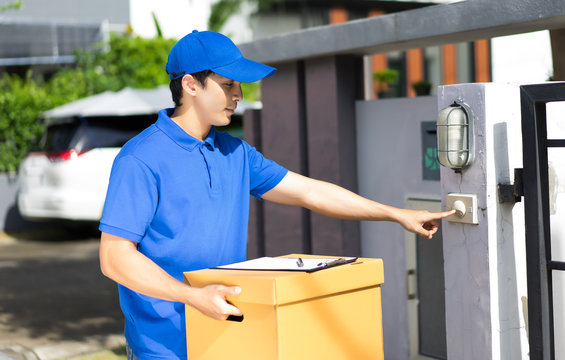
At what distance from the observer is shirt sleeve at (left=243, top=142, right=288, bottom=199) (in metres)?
3.17

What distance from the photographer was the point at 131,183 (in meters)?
2.64

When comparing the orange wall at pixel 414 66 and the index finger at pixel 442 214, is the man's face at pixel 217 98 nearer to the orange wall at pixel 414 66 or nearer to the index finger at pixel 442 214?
the index finger at pixel 442 214

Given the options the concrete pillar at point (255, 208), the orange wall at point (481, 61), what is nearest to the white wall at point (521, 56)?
the orange wall at point (481, 61)

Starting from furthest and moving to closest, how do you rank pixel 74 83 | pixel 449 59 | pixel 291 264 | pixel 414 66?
pixel 414 66 → pixel 449 59 → pixel 74 83 → pixel 291 264

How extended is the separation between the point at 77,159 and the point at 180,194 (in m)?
9.05

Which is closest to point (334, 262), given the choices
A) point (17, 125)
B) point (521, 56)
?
point (521, 56)

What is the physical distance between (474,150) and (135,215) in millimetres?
1465

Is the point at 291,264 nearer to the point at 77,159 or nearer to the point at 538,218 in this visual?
the point at 538,218

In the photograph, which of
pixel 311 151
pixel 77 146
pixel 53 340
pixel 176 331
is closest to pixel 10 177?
pixel 77 146

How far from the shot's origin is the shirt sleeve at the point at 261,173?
3.17m

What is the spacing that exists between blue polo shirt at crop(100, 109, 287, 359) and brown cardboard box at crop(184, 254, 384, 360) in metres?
0.18

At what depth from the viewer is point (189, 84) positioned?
9.27 ft

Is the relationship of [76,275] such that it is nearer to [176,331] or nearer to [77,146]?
[77,146]

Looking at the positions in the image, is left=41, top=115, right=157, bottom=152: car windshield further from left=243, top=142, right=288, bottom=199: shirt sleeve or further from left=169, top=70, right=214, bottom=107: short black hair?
left=169, top=70, right=214, bottom=107: short black hair
